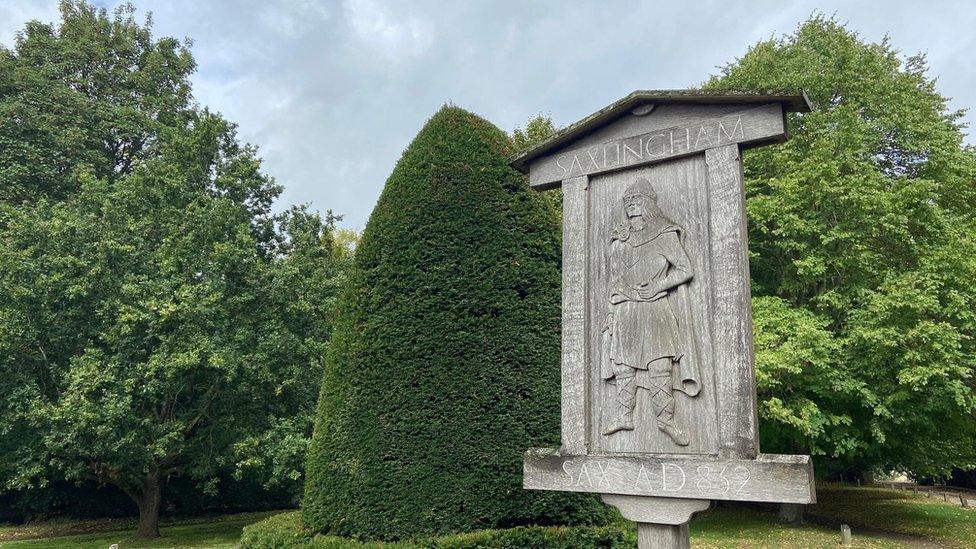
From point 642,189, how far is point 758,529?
15829mm

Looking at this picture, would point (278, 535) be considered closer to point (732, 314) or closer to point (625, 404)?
point (625, 404)

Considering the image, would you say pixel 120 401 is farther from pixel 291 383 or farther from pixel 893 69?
pixel 893 69

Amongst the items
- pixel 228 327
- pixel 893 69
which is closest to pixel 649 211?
pixel 228 327

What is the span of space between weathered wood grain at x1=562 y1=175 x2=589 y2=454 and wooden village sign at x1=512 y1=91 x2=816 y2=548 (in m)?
0.01

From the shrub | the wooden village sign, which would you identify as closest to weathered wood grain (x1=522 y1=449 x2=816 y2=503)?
the wooden village sign

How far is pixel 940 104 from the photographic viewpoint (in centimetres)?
1909

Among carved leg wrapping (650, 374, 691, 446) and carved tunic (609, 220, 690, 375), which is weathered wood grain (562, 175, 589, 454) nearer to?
carved tunic (609, 220, 690, 375)

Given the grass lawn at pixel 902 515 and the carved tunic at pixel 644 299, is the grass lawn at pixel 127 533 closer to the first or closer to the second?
the carved tunic at pixel 644 299

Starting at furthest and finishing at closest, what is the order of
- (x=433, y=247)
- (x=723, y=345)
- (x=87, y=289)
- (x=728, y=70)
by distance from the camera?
(x=728, y=70)
(x=87, y=289)
(x=433, y=247)
(x=723, y=345)

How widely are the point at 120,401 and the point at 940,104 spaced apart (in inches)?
949

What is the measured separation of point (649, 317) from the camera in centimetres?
438

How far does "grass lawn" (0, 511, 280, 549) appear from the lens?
57.3 feet

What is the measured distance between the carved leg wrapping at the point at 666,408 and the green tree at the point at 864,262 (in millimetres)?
11261

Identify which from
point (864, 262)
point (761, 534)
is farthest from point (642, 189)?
point (761, 534)
